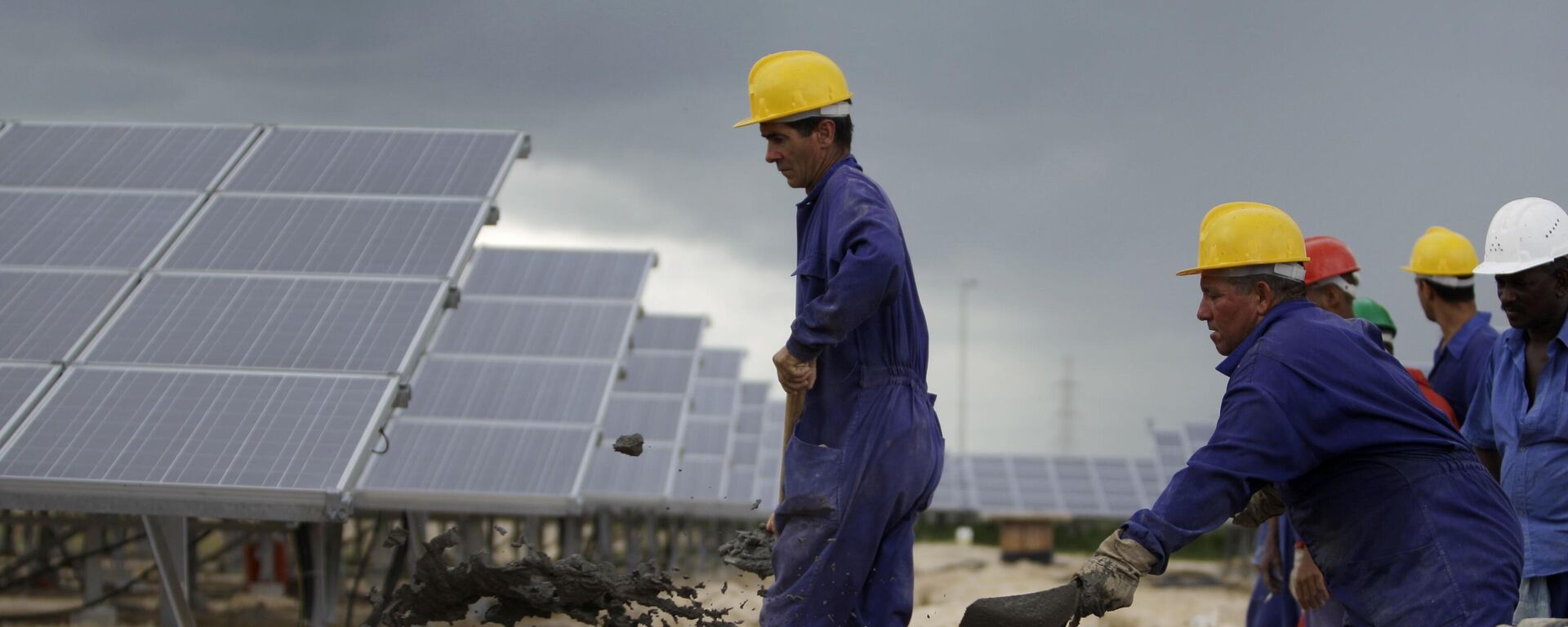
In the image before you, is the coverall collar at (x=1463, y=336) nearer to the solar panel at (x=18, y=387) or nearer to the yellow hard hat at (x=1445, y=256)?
the yellow hard hat at (x=1445, y=256)

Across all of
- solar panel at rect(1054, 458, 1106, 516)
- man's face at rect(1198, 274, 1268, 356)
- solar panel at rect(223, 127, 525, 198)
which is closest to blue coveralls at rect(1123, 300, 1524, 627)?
man's face at rect(1198, 274, 1268, 356)

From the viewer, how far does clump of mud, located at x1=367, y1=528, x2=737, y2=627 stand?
5414mm

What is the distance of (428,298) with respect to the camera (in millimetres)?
8297

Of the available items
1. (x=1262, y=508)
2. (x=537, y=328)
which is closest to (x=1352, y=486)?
(x=1262, y=508)

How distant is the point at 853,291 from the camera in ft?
13.2

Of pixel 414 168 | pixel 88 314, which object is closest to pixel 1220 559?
pixel 414 168

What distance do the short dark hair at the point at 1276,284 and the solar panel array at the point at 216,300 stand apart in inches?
170

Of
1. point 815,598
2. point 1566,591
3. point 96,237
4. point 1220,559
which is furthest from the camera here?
point 1220,559

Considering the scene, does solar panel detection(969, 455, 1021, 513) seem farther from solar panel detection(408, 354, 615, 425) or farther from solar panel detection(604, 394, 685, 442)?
solar panel detection(408, 354, 615, 425)

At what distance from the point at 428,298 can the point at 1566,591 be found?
18.4 feet

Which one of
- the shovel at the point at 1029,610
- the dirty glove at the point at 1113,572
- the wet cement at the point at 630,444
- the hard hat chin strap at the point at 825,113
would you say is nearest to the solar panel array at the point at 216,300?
the wet cement at the point at 630,444

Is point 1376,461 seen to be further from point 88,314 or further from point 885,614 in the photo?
point 88,314

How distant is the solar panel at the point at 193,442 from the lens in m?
6.87

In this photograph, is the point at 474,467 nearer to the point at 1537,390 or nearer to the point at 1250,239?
the point at 1537,390
